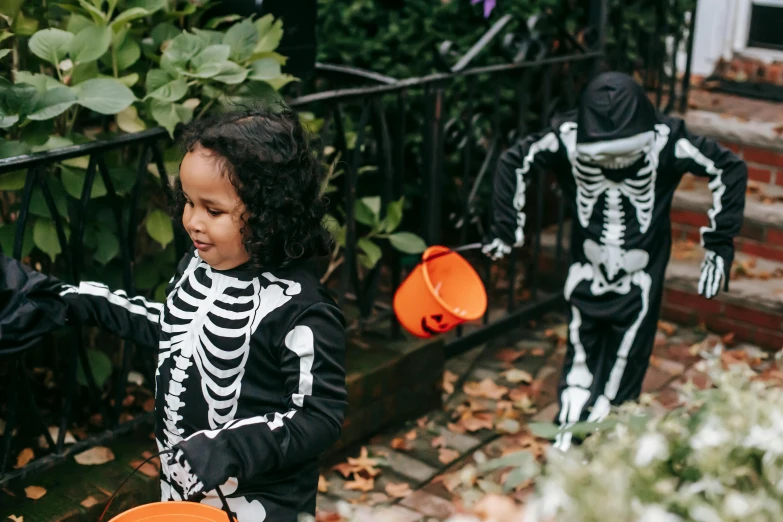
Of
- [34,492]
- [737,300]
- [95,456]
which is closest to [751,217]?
[737,300]

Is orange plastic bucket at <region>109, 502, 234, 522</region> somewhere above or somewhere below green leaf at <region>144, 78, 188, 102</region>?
below

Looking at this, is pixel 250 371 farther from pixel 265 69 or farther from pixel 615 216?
pixel 615 216

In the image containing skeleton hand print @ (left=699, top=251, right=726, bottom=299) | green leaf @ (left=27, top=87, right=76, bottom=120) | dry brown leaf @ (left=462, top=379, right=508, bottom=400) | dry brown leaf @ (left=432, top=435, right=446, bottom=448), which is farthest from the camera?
dry brown leaf @ (left=462, top=379, right=508, bottom=400)

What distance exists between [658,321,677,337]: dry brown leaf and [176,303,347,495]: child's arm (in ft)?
11.2

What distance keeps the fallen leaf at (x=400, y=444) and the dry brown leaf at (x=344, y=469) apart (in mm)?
245

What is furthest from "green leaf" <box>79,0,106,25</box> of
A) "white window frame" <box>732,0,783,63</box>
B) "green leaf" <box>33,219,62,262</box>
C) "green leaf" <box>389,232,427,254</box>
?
"white window frame" <box>732,0,783,63</box>

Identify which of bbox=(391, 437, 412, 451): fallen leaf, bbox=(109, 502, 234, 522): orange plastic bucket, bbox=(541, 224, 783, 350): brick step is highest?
bbox=(109, 502, 234, 522): orange plastic bucket

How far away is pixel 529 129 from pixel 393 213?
5.90 ft

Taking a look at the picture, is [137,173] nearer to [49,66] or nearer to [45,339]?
[49,66]

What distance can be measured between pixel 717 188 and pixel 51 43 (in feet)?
7.40

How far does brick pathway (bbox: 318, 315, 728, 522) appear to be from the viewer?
360 cm

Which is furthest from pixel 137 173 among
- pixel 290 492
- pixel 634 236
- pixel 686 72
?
pixel 686 72

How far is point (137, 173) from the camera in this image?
311 cm

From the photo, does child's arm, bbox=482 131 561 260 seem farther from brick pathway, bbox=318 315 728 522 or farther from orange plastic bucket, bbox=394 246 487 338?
brick pathway, bbox=318 315 728 522
